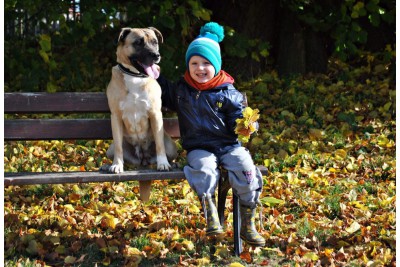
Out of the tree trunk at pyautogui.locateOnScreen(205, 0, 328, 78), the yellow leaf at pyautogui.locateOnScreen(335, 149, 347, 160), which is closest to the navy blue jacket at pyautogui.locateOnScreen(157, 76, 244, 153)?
the yellow leaf at pyautogui.locateOnScreen(335, 149, 347, 160)

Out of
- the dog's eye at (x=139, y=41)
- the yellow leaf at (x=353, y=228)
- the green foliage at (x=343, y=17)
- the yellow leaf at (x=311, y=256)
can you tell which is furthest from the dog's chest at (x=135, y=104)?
the green foliage at (x=343, y=17)

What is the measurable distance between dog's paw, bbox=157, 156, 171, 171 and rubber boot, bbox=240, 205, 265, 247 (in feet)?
1.78

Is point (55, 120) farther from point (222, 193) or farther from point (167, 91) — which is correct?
point (222, 193)

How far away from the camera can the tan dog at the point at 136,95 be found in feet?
14.1

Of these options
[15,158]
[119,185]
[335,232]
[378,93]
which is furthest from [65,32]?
[335,232]

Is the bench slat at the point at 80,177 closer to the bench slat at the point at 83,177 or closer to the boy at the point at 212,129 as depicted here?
the bench slat at the point at 83,177

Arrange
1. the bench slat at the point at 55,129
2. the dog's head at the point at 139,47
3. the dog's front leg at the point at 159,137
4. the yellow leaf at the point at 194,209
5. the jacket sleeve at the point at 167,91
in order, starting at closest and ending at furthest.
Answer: the dog's head at the point at 139,47
the dog's front leg at the point at 159,137
the jacket sleeve at the point at 167,91
the bench slat at the point at 55,129
the yellow leaf at the point at 194,209

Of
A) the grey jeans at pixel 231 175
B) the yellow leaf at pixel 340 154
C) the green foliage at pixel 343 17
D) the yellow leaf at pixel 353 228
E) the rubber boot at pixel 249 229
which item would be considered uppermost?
the green foliage at pixel 343 17

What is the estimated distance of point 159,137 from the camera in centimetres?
447

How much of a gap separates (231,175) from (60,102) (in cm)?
137

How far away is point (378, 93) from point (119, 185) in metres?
4.12

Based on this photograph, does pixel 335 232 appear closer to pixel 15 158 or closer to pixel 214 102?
pixel 214 102

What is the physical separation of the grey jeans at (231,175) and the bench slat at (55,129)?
820 millimetres

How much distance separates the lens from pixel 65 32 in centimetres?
779
